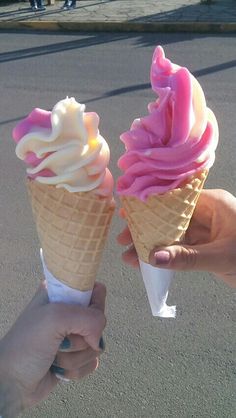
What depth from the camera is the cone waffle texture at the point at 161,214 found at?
5.28ft

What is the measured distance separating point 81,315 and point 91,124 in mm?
600

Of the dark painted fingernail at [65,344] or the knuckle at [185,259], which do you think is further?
the dark painted fingernail at [65,344]

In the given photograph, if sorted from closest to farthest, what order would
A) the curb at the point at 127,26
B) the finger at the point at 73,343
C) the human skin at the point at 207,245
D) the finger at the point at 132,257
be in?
the human skin at the point at 207,245, the finger at the point at 73,343, the finger at the point at 132,257, the curb at the point at 127,26

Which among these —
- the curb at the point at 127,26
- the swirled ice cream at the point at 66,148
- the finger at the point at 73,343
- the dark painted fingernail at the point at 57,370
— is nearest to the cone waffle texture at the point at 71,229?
the swirled ice cream at the point at 66,148

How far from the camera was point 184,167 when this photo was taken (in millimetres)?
1579

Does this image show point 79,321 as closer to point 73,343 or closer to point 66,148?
point 73,343

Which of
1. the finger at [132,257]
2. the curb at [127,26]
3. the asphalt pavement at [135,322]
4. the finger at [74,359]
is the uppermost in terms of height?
the finger at [132,257]

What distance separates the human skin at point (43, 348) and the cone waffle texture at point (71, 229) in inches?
4.1

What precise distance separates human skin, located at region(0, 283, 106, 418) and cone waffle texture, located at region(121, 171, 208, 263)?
0.29 meters

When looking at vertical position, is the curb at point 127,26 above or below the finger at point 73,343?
below

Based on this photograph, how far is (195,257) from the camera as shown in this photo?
170 cm

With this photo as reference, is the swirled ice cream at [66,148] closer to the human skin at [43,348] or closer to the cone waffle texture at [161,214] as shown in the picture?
the cone waffle texture at [161,214]

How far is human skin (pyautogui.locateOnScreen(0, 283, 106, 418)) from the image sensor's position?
172 cm

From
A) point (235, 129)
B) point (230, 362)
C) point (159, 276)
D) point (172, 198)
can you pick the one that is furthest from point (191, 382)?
point (235, 129)
